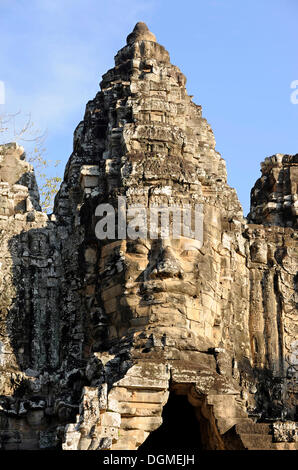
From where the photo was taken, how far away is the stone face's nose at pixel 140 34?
29422mm

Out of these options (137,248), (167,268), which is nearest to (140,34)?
(137,248)

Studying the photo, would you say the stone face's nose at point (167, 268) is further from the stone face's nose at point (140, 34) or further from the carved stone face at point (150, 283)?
the stone face's nose at point (140, 34)

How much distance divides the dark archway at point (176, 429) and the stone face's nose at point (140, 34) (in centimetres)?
875

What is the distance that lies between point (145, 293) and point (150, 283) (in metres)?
A: 0.22

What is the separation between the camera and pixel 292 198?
29188 millimetres

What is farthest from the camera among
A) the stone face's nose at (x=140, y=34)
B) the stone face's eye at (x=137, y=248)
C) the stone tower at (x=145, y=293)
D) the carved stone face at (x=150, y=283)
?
the stone face's nose at (x=140, y=34)

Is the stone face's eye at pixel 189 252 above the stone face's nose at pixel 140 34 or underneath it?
underneath

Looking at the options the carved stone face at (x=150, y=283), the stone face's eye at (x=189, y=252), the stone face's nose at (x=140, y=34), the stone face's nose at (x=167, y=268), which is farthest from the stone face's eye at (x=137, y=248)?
the stone face's nose at (x=140, y=34)

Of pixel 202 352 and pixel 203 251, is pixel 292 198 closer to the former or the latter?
pixel 203 251

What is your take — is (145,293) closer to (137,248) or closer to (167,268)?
(167,268)

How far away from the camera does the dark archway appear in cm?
2534

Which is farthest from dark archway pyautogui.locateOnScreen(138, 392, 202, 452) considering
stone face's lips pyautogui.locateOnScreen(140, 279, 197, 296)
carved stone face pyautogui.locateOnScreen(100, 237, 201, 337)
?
stone face's lips pyautogui.locateOnScreen(140, 279, 197, 296)
